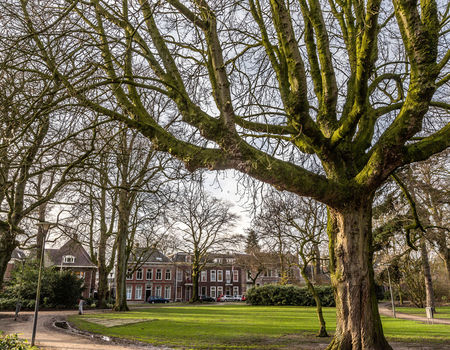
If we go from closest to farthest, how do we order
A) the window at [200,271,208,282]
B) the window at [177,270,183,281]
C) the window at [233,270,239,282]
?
the window at [177,270,183,281] < the window at [200,271,208,282] < the window at [233,270,239,282]

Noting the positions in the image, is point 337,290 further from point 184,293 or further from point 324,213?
point 184,293

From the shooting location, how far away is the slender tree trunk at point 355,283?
6215 millimetres

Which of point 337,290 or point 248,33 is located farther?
point 248,33

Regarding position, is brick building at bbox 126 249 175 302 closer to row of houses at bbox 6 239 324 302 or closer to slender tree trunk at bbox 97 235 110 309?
row of houses at bbox 6 239 324 302

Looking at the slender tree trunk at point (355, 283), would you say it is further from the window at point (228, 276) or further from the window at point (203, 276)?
the window at point (228, 276)

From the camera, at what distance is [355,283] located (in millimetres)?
6262

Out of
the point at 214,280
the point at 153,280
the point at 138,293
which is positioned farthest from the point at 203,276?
the point at 138,293

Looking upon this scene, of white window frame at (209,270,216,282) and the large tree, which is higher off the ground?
the large tree

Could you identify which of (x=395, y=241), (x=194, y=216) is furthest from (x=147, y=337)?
(x=194, y=216)

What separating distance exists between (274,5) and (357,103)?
241cm

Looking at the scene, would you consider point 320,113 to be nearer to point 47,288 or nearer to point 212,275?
point 47,288

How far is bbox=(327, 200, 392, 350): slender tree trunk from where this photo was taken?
6.21 m

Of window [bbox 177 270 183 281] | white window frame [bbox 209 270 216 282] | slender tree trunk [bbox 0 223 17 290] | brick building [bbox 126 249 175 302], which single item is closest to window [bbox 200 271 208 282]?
white window frame [bbox 209 270 216 282]

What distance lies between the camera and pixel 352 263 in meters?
6.34
